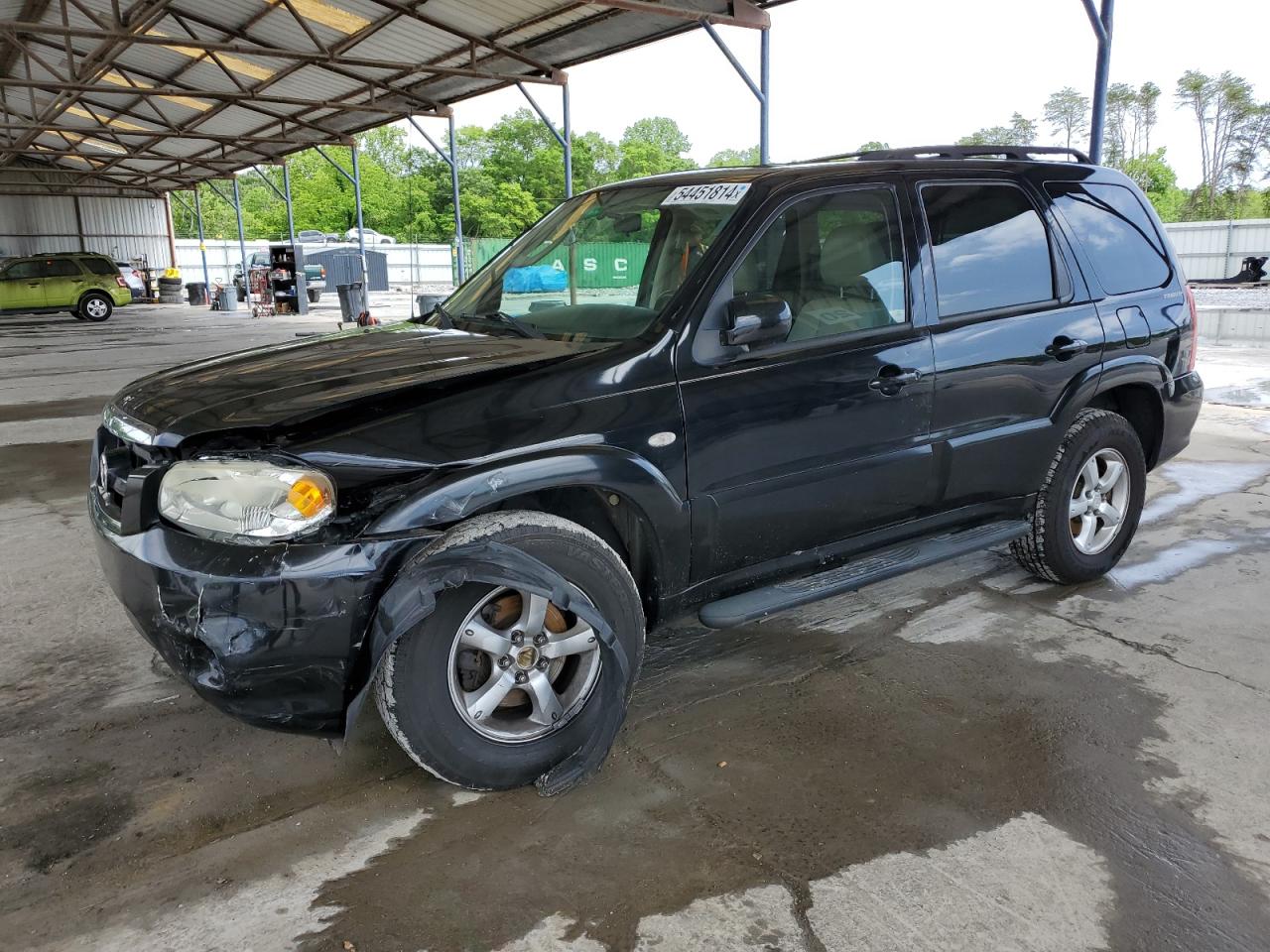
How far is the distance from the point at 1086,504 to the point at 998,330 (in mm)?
1164

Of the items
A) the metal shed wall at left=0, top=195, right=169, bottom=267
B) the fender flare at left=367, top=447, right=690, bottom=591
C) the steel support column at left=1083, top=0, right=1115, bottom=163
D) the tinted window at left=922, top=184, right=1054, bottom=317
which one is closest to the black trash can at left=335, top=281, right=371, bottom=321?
the steel support column at left=1083, top=0, right=1115, bottom=163

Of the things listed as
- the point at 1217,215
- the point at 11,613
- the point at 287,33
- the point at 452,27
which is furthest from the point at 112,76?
the point at 1217,215

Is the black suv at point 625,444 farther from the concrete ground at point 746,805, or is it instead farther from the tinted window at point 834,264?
the concrete ground at point 746,805

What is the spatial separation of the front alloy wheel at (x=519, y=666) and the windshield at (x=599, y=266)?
943mm

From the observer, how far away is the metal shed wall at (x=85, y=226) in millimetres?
34375

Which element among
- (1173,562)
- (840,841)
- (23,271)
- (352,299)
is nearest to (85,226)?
(23,271)

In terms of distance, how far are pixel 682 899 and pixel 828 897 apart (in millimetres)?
364

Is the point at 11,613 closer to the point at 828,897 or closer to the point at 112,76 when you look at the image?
the point at 828,897

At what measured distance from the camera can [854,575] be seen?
3398mm

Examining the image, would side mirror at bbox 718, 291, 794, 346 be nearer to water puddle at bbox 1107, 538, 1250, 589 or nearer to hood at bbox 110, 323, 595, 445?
hood at bbox 110, 323, 595, 445

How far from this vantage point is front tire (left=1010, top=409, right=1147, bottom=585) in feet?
13.4

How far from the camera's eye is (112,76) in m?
19.0

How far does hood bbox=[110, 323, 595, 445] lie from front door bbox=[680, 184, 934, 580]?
53 centimetres

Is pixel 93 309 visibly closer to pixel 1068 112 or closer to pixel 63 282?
pixel 63 282
